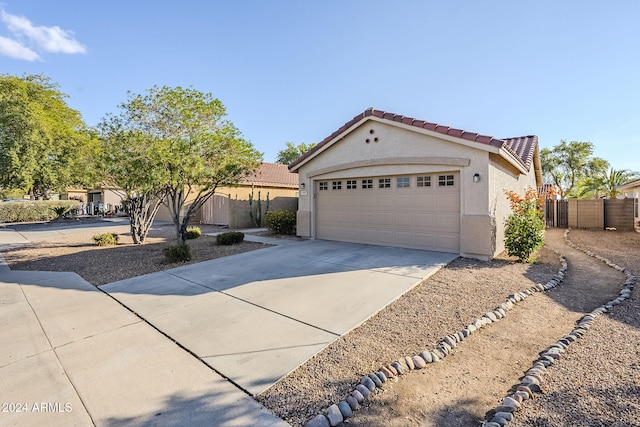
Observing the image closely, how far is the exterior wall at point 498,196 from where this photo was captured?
834 cm

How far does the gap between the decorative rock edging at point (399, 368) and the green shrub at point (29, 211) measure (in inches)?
1240

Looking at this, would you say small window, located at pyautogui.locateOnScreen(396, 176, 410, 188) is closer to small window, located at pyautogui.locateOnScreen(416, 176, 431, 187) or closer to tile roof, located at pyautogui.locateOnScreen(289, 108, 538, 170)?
small window, located at pyautogui.locateOnScreen(416, 176, 431, 187)

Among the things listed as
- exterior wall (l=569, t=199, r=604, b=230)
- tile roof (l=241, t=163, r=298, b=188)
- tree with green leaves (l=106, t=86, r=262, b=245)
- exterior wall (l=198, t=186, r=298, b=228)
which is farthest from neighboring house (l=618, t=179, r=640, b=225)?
tile roof (l=241, t=163, r=298, b=188)

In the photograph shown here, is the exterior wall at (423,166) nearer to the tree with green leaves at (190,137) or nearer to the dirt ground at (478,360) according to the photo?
the dirt ground at (478,360)

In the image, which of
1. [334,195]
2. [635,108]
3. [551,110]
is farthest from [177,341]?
[635,108]

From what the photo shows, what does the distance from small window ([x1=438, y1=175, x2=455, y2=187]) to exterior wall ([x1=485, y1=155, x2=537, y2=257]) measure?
1.02m

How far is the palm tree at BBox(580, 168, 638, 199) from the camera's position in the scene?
17625 mm

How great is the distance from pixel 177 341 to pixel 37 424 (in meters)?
1.50

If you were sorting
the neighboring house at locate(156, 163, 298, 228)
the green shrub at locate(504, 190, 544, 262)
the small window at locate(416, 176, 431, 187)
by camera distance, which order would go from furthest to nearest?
the neighboring house at locate(156, 163, 298, 228) → the small window at locate(416, 176, 431, 187) → the green shrub at locate(504, 190, 544, 262)

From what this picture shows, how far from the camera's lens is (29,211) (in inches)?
958

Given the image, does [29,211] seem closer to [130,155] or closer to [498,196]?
[130,155]

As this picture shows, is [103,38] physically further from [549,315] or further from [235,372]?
[549,315]

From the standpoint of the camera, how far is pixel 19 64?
83.9 feet

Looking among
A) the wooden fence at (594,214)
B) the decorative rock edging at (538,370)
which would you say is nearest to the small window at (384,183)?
the decorative rock edging at (538,370)
